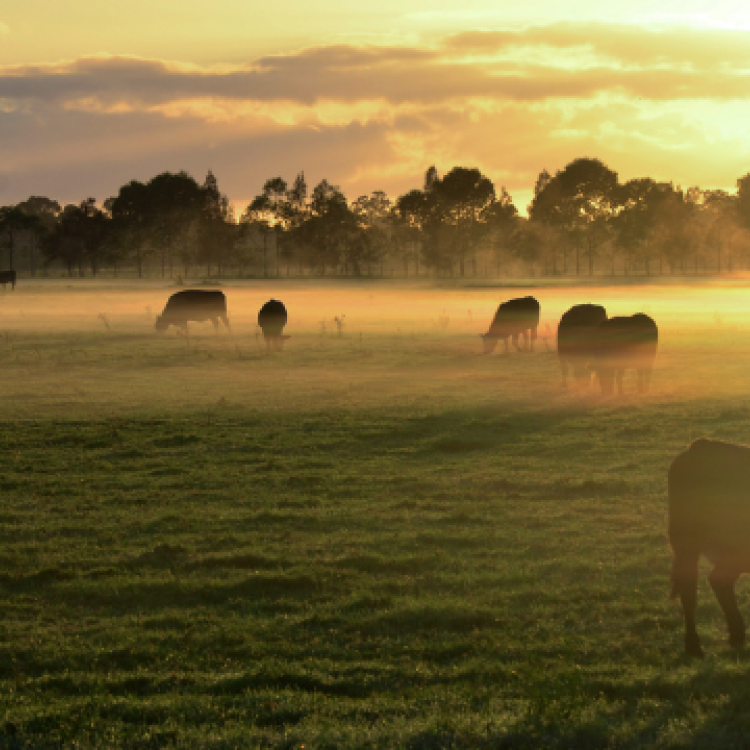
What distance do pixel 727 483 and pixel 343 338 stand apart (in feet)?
107

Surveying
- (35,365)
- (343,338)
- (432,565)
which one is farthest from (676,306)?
(432,565)

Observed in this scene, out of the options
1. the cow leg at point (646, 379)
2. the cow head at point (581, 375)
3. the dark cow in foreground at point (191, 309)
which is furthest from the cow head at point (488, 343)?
the dark cow in foreground at point (191, 309)

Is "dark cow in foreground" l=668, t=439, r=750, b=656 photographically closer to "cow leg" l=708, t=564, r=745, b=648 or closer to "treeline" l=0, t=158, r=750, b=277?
"cow leg" l=708, t=564, r=745, b=648

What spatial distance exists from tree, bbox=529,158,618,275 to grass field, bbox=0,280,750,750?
111909mm

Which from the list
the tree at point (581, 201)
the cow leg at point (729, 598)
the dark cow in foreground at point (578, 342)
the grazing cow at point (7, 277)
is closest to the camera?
the cow leg at point (729, 598)

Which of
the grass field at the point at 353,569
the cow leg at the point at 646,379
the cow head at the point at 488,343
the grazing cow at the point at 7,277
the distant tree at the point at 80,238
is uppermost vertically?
the distant tree at the point at 80,238

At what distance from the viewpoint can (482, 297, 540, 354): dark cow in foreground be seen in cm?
3434

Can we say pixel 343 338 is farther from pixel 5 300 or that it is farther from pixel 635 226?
pixel 635 226

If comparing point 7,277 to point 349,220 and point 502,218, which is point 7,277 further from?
point 502,218

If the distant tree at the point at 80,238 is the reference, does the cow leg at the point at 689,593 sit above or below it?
below

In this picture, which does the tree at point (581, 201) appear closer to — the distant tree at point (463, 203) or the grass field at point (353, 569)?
the distant tree at point (463, 203)

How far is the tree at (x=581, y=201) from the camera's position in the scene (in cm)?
13375

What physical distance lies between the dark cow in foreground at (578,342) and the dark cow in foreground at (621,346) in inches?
24.0

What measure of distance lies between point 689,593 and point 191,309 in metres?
38.5
